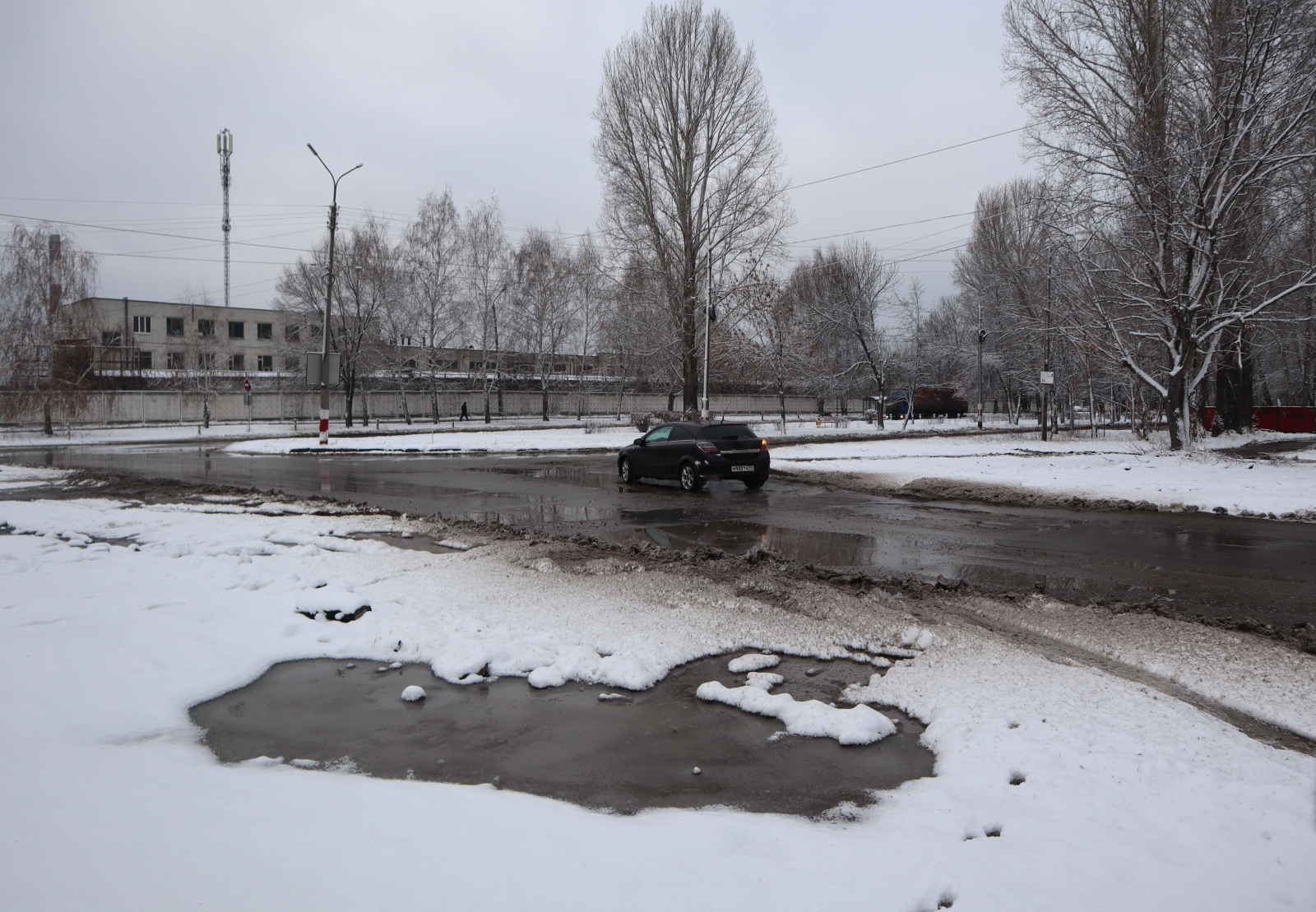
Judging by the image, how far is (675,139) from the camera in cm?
3538

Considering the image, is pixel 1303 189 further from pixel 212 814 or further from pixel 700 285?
pixel 212 814

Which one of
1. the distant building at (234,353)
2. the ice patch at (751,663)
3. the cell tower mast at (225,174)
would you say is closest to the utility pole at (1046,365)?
the ice patch at (751,663)

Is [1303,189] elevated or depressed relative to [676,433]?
elevated

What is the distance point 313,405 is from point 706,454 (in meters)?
47.9

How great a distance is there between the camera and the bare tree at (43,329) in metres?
37.2

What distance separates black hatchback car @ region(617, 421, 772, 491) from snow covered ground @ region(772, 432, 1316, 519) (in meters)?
3.35

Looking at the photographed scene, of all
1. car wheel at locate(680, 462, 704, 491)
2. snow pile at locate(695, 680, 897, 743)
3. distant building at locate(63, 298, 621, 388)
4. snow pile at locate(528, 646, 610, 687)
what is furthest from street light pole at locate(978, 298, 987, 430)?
snow pile at locate(695, 680, 897, 743)

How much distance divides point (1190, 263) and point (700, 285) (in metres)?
21.1

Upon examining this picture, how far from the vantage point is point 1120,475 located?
659 inches

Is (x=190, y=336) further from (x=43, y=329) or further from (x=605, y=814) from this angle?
(x=605, y=814)

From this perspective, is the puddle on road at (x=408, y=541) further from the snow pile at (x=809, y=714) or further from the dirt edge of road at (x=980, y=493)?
the dirt edge of road at (x=980, y=493)

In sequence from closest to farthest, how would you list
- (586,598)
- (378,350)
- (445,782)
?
(445,782), (586,598), (378,350)

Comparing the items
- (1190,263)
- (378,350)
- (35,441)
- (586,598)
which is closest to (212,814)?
(586,598)

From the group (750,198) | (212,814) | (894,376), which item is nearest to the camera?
(212,814)
